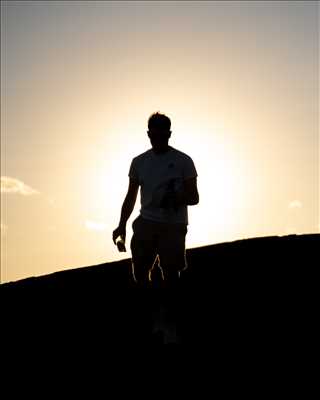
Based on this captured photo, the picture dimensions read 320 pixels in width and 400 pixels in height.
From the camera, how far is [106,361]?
24.6ft

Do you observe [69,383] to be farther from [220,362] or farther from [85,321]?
[85,321]

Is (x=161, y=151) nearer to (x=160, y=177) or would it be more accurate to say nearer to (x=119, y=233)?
(x=160, y=177)

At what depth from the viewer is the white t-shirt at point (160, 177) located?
283 inches

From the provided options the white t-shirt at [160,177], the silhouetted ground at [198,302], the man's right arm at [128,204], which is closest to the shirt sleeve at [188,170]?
the white t-shirt at [160,177]

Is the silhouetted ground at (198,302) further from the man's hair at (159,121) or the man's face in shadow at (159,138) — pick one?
the man's hair at (159,121)

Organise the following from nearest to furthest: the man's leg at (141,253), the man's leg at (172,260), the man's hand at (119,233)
A: the man's leg at (172,260)
the man's leg at (141,253)
the man's hand at (119,233)

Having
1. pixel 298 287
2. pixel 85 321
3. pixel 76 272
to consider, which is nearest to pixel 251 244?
pixel 76 272

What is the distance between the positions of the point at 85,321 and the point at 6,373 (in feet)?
9.10

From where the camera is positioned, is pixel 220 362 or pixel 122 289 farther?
pixel 122 289

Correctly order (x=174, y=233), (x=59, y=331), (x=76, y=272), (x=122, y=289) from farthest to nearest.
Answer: (x=76, y=272) < (x=122, y=289) < (x=59, y=331) < (x=174, y=233)

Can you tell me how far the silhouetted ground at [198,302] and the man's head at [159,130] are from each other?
68.1 inches

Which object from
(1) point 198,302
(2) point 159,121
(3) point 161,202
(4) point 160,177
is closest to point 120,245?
(3) point 161,202

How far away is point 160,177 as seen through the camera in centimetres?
720

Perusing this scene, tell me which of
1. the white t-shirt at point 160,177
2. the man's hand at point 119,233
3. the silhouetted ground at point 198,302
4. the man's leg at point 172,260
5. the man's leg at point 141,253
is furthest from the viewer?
the silhouetted ground at point 198,302
